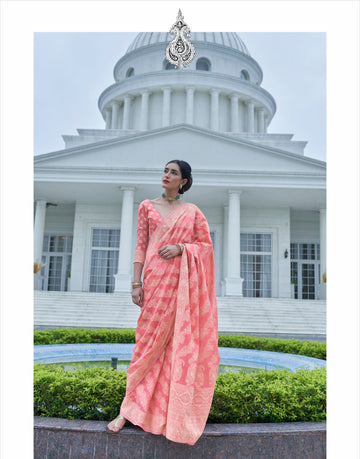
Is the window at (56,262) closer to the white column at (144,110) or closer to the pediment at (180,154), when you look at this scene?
the pediment at (180,154)

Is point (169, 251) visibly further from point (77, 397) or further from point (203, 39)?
point (203, 39)

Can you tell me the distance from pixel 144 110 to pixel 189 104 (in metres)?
3.03

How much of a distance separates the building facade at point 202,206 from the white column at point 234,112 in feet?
8.47

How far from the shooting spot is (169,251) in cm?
289

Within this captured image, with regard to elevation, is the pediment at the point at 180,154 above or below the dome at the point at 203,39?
below

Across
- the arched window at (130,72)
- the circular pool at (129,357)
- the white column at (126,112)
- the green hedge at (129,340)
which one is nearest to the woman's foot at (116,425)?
the circular pool at (129,357)

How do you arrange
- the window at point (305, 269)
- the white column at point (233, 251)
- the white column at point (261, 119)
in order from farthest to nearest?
the white column at point (261, 119) < the window at point (305, 269) < the white column at point (233, 251)

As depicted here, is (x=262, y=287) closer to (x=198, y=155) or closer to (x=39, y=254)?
(x=198, y=155)

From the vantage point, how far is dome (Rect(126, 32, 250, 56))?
3038 cm

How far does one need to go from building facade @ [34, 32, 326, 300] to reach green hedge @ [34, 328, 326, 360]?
341 inches

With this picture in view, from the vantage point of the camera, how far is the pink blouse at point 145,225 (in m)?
3.08

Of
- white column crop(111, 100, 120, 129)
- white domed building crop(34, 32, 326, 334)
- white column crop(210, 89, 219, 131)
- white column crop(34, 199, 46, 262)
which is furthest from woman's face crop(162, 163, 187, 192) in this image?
white column crop(111, 100, 120, 129)
